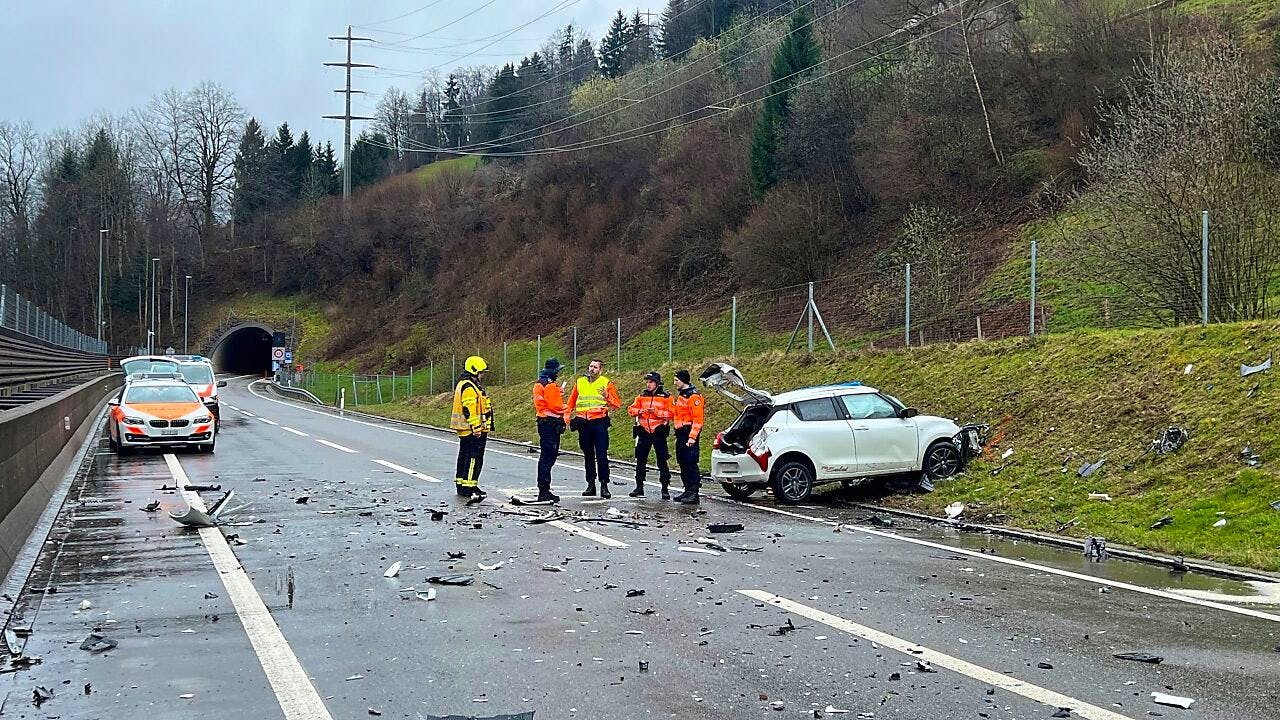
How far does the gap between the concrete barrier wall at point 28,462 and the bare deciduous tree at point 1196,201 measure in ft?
55.8

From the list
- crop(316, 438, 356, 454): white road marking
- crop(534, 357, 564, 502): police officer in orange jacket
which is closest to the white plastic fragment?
crop(534, 357, 564, 502): police officer in orange jacket

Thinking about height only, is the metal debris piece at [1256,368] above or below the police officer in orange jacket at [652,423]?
above

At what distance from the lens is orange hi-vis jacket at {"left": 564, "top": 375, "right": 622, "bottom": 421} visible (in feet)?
52.4

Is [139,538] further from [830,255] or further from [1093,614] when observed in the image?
[830,255]

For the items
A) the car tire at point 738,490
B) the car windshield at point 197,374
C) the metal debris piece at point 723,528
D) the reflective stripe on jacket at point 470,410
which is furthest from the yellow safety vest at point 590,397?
the car windshield at point 197,374

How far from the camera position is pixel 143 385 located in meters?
23.2

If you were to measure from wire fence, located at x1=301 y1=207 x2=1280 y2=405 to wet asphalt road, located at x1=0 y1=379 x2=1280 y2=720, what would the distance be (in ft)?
35.1

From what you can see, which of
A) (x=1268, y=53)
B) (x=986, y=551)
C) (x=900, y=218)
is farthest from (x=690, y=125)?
(x=986, y=551)

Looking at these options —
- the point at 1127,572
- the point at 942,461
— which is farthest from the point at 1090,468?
the point at 1127,572

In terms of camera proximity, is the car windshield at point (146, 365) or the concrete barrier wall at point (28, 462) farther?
the car windshield at point (146, 365)

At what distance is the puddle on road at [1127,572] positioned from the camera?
883 cm

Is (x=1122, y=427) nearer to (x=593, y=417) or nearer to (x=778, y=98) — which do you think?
(x=593, y=417)

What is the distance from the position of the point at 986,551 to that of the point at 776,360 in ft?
51.7

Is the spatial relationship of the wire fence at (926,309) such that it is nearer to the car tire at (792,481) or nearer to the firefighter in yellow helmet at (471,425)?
the car tire at (792,481)
